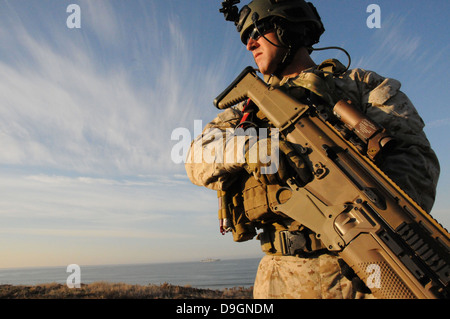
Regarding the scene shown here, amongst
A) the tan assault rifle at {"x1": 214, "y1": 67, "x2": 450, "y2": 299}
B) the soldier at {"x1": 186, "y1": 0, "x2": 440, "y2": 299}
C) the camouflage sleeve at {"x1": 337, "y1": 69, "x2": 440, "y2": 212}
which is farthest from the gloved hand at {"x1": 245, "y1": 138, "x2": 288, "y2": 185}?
the camouflage sleeve at {"x1": 337, "y1": 69, "x2": 440, "y2": 212}

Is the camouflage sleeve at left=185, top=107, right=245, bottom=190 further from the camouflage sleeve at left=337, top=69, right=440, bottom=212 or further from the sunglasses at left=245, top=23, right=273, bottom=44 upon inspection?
the camouflage sleeve at left=337, top=69, right=440, bottom=212

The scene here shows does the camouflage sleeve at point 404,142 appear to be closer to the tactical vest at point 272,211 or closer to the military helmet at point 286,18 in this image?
the tactical vest at point 272,211

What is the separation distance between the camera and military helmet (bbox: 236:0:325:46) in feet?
10.8

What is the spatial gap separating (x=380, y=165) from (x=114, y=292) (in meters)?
9.29

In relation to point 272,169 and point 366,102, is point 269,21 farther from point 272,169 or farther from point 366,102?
point 272,169

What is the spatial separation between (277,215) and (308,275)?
1.84 ft

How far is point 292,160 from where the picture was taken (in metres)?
2.46

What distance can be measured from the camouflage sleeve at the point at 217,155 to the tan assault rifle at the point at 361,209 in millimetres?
486

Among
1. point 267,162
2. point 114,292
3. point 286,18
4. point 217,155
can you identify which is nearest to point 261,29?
point 286,18

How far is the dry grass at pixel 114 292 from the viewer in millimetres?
8625

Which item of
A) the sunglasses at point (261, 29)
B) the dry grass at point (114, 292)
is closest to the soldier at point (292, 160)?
the sunglasses at point (261, 29)
